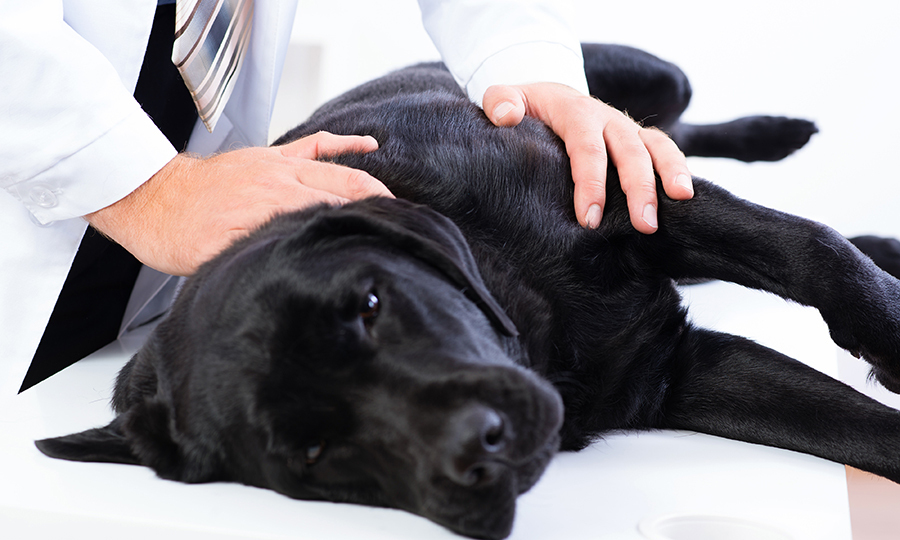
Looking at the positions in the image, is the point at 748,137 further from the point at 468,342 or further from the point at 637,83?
the point at 468,342

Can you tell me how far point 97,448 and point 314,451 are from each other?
388 millimetres

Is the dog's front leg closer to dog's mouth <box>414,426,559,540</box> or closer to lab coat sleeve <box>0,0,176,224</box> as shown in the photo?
dog's mouth <box>414,426,559,540</box>

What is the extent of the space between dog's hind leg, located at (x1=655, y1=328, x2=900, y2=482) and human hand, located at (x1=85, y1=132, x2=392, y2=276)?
2.33ft

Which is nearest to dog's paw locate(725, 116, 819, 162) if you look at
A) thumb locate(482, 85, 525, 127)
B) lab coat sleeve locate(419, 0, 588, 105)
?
lab coat sleeve locate(419, 0, 588, 105)

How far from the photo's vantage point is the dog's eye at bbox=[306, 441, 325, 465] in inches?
42.1

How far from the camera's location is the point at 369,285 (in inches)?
43.5

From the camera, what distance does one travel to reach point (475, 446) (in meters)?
0.90

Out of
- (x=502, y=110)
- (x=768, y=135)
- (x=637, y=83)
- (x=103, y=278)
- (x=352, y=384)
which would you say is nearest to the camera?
(x=352, y=384)

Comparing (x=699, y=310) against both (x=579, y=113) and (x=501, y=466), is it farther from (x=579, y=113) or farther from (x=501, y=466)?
(x=501, y=466)

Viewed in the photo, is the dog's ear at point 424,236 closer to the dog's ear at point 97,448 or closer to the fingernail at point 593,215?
the fingernail at point 593,215

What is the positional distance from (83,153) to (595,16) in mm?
2849

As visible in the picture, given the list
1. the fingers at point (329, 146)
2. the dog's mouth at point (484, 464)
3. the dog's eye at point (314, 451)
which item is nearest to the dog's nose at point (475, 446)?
the dog's mouth at point (484, 464)

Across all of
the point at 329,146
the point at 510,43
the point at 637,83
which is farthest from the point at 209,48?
the point at 637,83

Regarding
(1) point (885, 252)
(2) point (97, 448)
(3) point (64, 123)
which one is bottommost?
(1) point (885, 252)
